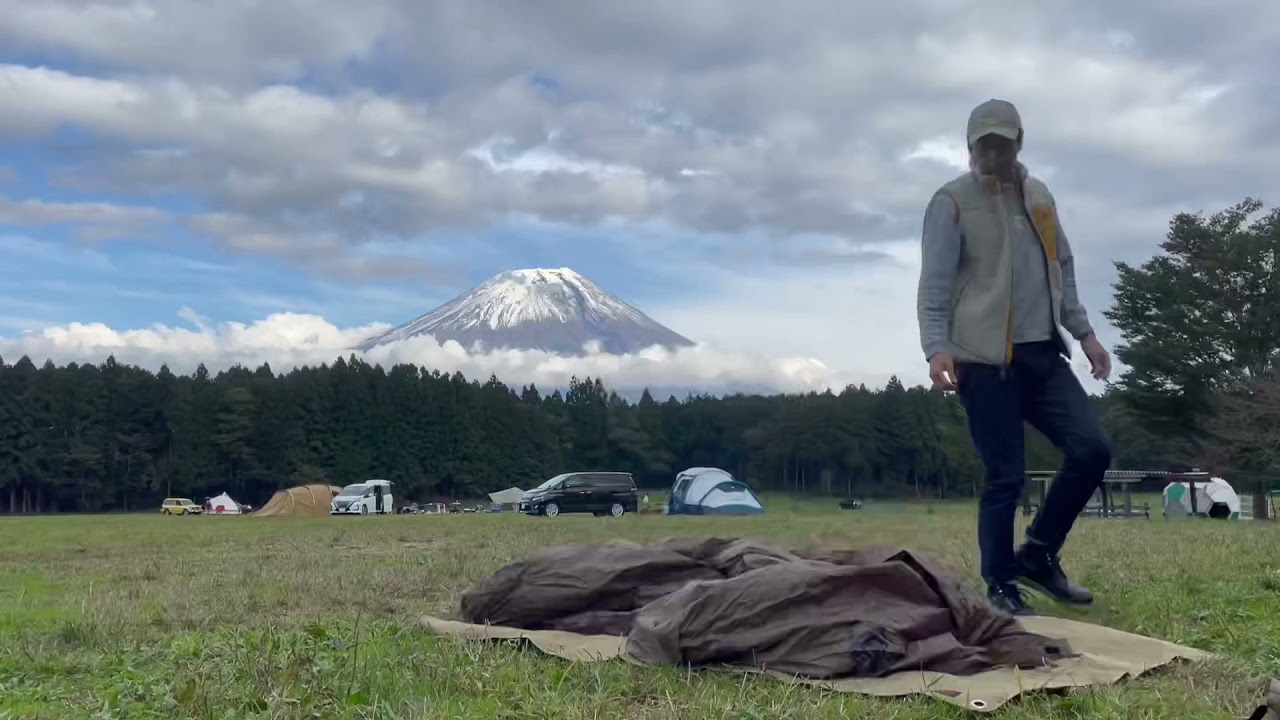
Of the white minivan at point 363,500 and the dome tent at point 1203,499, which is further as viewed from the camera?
the white minivan at point 363,500

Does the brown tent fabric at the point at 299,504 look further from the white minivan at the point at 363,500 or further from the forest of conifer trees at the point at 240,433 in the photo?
the forest of conifer trees at the point at 240,433

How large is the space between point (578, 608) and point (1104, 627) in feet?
6.03

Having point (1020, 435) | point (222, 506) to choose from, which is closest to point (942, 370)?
point (1020, 435)

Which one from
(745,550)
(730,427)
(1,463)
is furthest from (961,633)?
(1,463)

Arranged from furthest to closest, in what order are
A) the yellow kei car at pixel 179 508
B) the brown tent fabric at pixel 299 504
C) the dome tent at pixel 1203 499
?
the yellow kei car at pixel 179 508 < the brown tent fabric at pixel 299 504 < the dome tent at pixel 1203 499

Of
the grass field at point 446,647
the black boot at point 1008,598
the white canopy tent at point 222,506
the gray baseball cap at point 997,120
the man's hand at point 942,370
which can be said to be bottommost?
the white canopy tent at point 222,506

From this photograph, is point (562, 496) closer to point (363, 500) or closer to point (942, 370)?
point (363, 500)

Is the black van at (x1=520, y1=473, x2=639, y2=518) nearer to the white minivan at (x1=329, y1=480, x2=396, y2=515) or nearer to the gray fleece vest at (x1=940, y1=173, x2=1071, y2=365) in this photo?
the white minivan at (x1=329, y1=480, x2=396, y2=515)

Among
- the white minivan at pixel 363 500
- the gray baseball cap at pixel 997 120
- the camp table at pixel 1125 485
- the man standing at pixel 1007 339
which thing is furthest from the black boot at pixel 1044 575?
the white minivan at pixel 363 500

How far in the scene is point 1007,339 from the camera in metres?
3.97

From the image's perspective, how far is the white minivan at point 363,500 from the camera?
41875 millimetres

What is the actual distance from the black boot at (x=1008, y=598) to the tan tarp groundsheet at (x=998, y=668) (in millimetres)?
115

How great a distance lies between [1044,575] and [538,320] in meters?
112

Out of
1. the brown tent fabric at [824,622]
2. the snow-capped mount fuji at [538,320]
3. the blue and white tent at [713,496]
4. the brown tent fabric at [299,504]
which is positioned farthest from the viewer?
the snow-capped mount fuji at [538,320]
